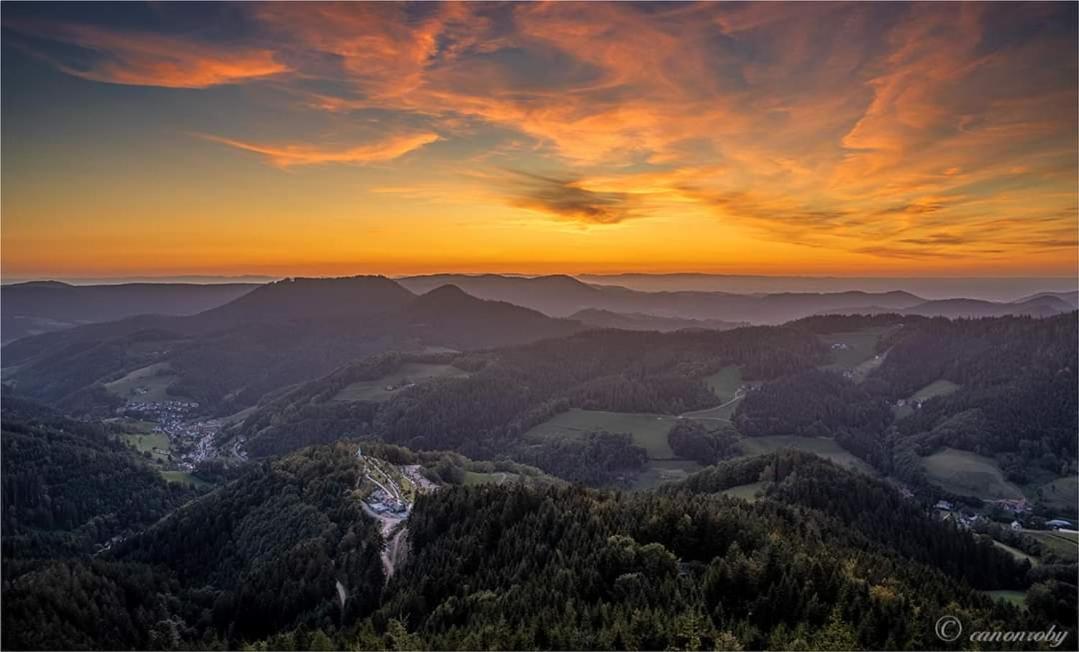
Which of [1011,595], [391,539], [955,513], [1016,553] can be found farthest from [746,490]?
[391,539]

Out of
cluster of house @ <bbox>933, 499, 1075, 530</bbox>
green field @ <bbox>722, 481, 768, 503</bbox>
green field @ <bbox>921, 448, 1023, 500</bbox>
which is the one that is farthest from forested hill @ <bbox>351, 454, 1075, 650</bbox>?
green field @ <bbox>921, 448, 1023, 500</bbox>

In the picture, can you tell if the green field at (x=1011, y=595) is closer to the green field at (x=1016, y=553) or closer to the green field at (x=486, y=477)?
the green field at (x=1016, y=553)

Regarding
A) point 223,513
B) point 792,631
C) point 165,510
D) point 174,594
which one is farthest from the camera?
point 165,510

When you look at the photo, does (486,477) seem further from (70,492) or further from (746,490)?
(70,492)

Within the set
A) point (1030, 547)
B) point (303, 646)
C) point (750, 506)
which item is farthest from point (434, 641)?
point (1030, 547)

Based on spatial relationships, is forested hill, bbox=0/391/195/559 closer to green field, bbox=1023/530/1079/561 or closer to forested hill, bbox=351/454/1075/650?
forested hill, bbox=351/454/1075/650

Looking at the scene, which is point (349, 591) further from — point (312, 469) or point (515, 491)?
point (312, 469)

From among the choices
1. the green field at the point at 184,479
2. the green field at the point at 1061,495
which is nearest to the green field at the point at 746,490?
the green field at the point at 1061,495
